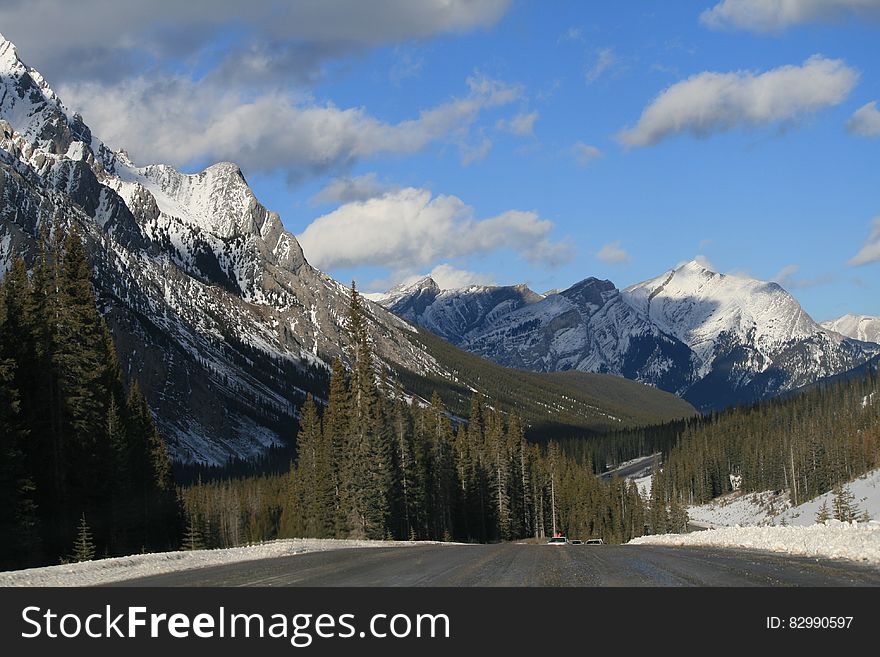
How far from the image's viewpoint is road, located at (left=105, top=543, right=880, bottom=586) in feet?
57.2

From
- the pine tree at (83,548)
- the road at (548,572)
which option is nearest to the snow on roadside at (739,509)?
the pine tree at (83,548)

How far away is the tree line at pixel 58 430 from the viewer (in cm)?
3759

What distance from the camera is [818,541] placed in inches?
1043

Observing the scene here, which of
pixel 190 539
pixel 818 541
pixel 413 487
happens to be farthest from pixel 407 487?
pixel 818 541

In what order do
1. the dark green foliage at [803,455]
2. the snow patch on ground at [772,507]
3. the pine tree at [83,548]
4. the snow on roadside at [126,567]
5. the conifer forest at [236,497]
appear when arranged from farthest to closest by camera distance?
the dark green foliage at [803,455]
the snow patch on ground at [772,507]
the conifer forest at [236,497]
the pine tree at [83,548]
the snow on roadside at [126,567]

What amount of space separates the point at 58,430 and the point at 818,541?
33.9 meters

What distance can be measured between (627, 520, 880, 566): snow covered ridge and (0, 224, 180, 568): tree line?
2664cm

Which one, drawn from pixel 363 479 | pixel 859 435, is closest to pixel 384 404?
pixel 363 479

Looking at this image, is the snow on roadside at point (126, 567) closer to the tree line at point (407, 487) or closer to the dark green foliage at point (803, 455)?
the tree line at point (407, 487)

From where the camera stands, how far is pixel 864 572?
60.0 feet

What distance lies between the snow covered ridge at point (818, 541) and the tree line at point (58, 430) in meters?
26.6

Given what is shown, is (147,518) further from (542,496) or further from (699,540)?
(542,496)

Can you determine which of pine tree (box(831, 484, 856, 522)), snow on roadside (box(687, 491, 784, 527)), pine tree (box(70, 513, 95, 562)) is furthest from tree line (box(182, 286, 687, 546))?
pine tree (box(831, 484, 856, 522))

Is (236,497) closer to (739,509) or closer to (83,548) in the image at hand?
(739,509)
